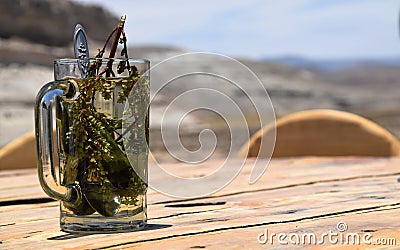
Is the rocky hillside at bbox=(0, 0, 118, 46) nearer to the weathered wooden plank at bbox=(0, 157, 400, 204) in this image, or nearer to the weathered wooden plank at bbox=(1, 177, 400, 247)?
the weathered wooden plank at bbox=(0, 157, 400, 204)

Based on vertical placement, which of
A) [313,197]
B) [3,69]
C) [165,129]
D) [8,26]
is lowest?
[313,197]

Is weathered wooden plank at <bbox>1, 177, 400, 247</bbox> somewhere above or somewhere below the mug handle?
below

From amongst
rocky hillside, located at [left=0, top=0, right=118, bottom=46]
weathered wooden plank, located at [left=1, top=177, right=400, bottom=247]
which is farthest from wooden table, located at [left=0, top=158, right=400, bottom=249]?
rocky hillside, located at [left=0, top=0, right=118, bottom=46]

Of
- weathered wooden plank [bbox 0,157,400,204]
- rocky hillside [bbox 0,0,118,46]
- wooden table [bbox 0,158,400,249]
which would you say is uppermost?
rocky hillside [bbox 0,0,118,46]

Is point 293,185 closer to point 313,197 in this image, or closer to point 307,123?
point 313,197

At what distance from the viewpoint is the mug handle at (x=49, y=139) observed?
78cm

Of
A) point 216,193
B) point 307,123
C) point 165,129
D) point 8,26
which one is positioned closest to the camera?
point 165,129

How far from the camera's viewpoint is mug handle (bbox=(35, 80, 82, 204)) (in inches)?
30.7

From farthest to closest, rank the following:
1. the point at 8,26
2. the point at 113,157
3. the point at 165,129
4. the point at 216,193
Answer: the point at 8,26 → the point at 216,193 → the point at 165,129 → the point at 113,157

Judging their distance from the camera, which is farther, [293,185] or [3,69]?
[3,69]

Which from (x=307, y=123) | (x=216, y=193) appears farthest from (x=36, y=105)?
(x=307, y=123)

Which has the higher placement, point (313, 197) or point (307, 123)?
point (307, 123)

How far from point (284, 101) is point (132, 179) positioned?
17.5 metres

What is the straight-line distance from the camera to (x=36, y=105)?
2.57ft
